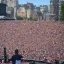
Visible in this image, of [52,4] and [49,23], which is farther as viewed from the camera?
[52,4]

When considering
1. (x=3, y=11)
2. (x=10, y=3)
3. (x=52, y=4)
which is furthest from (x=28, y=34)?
(x=10, y=3)

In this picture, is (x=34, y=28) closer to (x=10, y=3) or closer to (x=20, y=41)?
(x=20, y=41)

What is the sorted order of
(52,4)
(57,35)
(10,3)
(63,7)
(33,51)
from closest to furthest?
(33,51), (57,35), (63,7), (52,4), (10,3)

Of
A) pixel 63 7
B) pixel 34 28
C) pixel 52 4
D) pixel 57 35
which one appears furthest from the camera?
pixel 52 4

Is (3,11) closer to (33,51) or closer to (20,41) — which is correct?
(20,41)

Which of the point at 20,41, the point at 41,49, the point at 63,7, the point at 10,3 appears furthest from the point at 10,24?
the point at 10,3

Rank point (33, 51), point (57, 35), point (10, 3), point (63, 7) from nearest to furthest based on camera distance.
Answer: point (33, 51)
point (57, 35)
point (63, 7)
point (10, 3)
